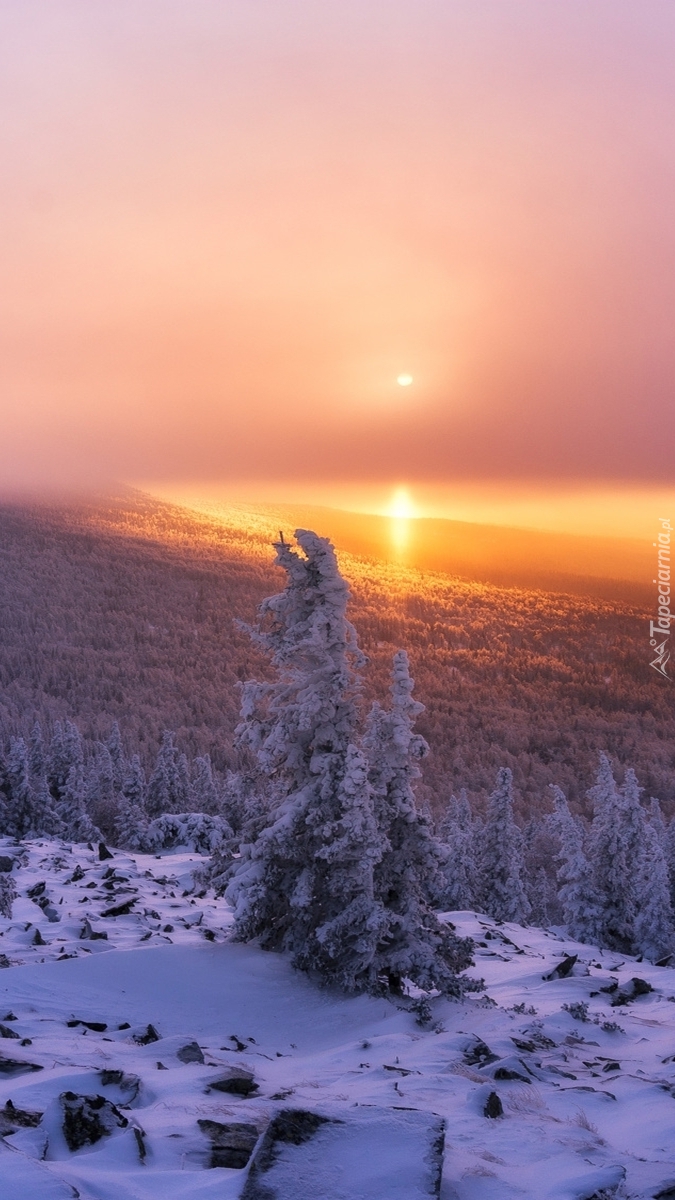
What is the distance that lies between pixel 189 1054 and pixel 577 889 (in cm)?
3298

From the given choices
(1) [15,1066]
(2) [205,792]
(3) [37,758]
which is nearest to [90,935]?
(1) [15,1066]

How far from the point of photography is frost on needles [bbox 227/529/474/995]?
49.1 feet

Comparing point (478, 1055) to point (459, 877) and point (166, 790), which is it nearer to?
point (459, 877)

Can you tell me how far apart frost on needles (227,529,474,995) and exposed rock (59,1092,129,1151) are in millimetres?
7607

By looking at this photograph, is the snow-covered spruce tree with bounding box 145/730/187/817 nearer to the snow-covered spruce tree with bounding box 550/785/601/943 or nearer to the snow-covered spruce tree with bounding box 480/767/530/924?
the snow-covered spruce tree with bounding box 480/767/530/924

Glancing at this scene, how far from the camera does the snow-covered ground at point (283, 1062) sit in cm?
667

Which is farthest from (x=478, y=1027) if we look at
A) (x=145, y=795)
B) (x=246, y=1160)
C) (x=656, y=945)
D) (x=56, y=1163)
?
(x=145, y=795)

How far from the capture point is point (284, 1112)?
Result: 6754 mm

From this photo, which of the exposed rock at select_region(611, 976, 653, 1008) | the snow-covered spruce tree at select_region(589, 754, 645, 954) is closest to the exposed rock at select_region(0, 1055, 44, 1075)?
the exposed rock at select_region(611, 976, 653, 1008)

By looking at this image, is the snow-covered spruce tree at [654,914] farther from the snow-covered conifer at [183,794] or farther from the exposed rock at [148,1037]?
the snow-covered conifer at [183,794]

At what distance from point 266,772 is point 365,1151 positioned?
10358mm

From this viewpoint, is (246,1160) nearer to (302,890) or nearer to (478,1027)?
(478,1027)

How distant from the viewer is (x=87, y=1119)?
7.14 m

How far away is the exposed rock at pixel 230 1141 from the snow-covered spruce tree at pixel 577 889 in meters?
34.0
